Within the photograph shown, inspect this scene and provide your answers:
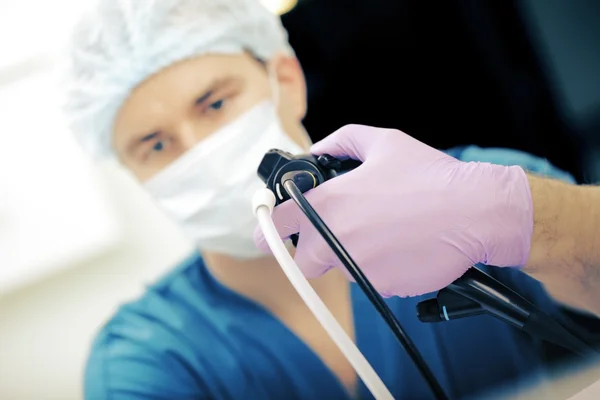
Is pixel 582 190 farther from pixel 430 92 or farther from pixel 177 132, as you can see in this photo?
pixel 177 132

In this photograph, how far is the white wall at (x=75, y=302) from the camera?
77cm

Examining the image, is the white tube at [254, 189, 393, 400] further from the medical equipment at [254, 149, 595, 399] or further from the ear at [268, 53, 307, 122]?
the ear at [268, 53, 307, 122]

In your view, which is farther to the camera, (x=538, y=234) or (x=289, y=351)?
(x=289, y=351)

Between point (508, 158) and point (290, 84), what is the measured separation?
0.40m

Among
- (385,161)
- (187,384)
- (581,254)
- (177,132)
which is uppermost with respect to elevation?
(177,132)

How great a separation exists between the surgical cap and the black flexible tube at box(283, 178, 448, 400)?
13.7 inches

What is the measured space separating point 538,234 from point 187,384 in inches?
22.5

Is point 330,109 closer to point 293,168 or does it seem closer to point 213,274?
point 293,168

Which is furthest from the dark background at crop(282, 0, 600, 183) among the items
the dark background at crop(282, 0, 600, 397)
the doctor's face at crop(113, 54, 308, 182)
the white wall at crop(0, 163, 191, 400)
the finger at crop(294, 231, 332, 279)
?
the white wall at crop(0, 163, 191, 400)

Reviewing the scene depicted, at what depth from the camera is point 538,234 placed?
67 centimetres

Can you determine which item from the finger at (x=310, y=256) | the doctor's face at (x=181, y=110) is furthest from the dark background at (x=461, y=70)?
the finger at (x=310, y=256)

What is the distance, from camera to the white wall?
773 mm

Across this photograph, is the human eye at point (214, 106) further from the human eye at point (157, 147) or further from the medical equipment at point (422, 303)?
the medical equipment at point (422, 303)

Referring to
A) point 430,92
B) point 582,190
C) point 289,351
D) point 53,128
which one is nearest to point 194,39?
point 53,128
